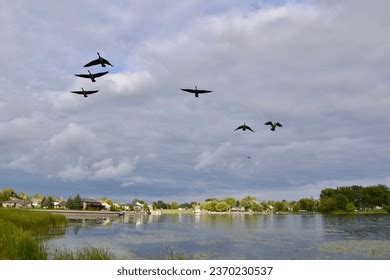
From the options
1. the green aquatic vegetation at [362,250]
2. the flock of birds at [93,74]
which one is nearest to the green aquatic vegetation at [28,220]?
the flock of birds at [93,74]

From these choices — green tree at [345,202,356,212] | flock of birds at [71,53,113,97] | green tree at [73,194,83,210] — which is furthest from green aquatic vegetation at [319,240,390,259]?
green tree at [345,202,356,212]

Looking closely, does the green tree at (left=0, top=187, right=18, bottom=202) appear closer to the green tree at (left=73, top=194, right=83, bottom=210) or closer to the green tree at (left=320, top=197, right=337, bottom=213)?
the green tree at (left=73, top=194, right=83, bottom=210)

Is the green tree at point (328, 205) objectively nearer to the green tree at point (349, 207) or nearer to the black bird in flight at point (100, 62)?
the green tree at point (349, 207)

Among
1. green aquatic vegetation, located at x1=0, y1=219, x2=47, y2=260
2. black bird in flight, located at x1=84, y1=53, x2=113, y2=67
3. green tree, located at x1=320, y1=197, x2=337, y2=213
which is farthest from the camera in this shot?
green tree, located at x1=320, y1=197, x2=337, y2=213

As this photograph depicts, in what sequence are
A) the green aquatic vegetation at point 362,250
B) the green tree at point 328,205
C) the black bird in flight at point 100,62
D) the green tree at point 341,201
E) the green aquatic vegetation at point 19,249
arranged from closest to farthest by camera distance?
the green aquatic vegetation at point 19,249 → the black bird in flight at point 100,62 → the green aquatic vegetation at point 362,250 → the green tree at point 328,205 → the green tree at point 341,201

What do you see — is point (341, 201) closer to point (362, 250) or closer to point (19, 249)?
point (362, 250)

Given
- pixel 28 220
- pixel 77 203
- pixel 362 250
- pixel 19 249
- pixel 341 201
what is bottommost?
pixel 362 250

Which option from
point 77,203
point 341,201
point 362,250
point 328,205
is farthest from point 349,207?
point 362,250

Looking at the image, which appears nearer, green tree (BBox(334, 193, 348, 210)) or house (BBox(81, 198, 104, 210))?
house (BBox(81, 198, 104, 210))

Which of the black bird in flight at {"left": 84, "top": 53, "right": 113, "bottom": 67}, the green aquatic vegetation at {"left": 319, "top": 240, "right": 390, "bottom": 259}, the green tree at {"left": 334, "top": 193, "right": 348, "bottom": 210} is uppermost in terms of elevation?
the black bird in flight at {"left": 84, "top": 53, "right": 113, "bottom": 67}

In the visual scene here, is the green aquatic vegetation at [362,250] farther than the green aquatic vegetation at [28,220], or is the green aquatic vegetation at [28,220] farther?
the green aquatic vegetation at [28,220]
